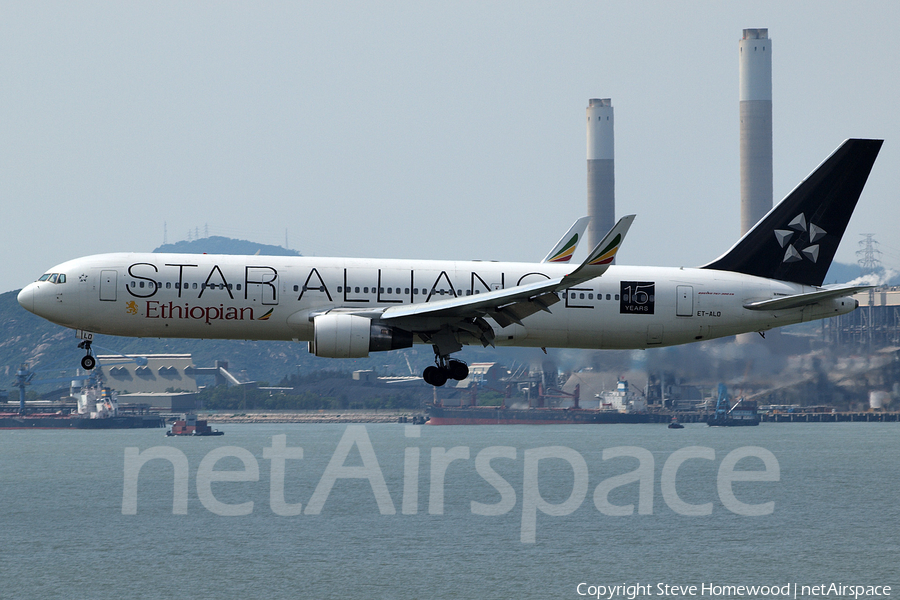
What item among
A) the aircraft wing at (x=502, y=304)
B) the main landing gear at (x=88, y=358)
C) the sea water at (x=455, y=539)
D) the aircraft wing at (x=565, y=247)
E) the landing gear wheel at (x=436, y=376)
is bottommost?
the sea water at (x=455, y=539)

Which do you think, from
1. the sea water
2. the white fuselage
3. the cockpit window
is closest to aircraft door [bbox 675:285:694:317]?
the white fuselage

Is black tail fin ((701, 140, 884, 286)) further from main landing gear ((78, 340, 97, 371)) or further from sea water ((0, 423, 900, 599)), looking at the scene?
sea water ((0, 423, 900, 599))

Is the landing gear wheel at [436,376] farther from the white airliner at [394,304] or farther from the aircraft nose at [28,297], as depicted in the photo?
the aircraft nose at [28,297]

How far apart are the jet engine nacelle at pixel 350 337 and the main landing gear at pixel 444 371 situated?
99.0 inches

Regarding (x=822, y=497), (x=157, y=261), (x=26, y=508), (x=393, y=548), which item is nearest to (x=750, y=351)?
(x=393, y=548)

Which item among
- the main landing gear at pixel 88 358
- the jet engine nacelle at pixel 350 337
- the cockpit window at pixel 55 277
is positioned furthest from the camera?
the main landing gear at pixel 88 358

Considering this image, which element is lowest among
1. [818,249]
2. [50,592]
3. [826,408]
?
[50,592]

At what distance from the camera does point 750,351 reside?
4619 inches

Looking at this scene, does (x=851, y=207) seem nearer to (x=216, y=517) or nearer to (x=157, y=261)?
(x=157, y=261)

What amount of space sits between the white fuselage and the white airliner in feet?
0.14

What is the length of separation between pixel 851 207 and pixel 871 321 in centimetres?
13129

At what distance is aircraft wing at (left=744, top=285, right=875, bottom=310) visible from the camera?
1593 inches

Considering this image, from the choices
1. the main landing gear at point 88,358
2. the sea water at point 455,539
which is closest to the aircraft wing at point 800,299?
the main landing gear at point 88,358

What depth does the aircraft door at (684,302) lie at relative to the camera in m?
42.8
